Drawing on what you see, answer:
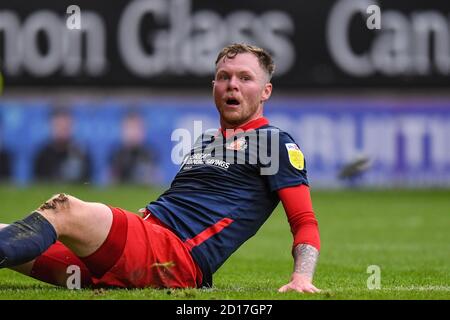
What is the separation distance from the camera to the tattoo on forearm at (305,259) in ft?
18.8

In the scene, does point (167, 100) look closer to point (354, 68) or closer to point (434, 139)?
point (354, 68)

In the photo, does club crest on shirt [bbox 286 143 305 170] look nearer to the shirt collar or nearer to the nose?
the shirt collar

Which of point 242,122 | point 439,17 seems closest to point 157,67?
point 439,17

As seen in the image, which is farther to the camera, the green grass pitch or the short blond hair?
the short blond hair

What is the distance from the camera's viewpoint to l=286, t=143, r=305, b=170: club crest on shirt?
598 cm

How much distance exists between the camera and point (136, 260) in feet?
19.0

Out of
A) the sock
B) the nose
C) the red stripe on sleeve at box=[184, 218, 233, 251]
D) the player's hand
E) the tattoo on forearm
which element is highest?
the nose

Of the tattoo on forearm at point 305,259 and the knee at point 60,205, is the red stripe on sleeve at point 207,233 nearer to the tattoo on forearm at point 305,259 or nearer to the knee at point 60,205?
the tattoo on forearm at point 305,259

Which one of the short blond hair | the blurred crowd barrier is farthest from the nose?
the blurred crowd barrier

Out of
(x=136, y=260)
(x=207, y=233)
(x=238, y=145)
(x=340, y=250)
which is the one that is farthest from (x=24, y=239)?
(x=340, y=250)

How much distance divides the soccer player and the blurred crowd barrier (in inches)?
510

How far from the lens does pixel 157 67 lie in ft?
63.6

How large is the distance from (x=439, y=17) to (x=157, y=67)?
521cm
